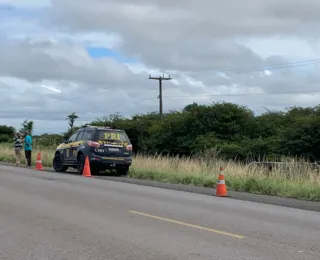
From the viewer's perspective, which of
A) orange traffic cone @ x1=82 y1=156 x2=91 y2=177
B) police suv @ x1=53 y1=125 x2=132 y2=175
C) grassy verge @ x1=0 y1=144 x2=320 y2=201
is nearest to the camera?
grassy verge @ x1=0 y1=144 x2=320 y2=201

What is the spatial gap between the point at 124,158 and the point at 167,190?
572cm

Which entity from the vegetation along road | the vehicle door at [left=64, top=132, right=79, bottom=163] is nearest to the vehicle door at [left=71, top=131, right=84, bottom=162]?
the vehicle door at [left=64, top=132, right=79, bottom=163]

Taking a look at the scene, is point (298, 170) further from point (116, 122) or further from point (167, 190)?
point (116, 122)

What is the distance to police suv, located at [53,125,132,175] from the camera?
20.4 m

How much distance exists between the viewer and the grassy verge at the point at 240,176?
1488 centimetres

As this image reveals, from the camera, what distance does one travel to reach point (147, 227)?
8797mm

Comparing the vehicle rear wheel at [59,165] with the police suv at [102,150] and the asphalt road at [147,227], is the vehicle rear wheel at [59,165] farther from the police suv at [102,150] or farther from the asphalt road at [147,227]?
the asphalt road at [147,227]

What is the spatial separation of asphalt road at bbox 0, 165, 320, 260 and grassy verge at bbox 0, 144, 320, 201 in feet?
7.85

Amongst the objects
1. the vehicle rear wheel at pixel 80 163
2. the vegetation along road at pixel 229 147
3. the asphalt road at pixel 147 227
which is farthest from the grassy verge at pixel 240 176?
the asphalt road at pixel 147 227

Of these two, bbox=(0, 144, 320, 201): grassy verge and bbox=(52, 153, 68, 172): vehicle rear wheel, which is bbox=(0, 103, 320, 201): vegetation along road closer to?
bbox=(0, 144, 320, 201): grassy verge

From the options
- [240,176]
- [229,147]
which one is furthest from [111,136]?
[229,147]

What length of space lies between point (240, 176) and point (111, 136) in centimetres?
582

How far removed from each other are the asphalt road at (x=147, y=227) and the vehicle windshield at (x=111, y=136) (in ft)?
22.4

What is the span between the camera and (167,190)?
15305 mm
